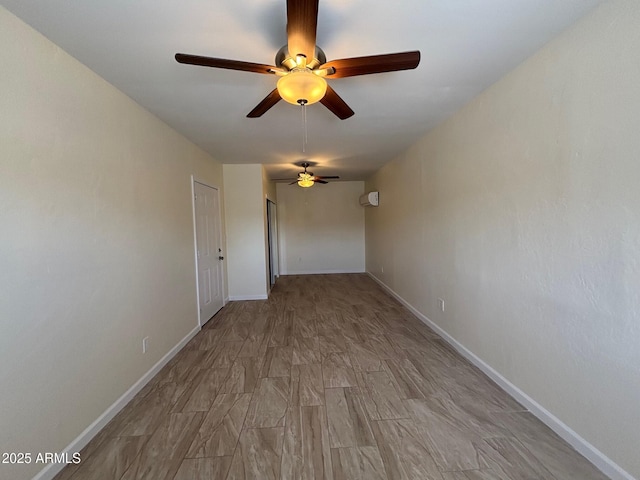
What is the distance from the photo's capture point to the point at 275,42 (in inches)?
60.8

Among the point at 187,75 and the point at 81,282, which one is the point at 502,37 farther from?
the point at 81,282

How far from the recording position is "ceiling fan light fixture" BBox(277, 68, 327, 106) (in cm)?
131

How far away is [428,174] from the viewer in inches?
128

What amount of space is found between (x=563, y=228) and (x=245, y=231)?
419 centimetres

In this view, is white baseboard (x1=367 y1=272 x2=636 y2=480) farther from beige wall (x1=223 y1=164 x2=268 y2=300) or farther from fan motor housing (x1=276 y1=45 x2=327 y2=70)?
beige wall (x1=223 y1=164 x2=268 y2=300)

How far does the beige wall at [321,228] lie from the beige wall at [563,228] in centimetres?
454

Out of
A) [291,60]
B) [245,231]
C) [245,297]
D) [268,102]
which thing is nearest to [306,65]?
[291,60]

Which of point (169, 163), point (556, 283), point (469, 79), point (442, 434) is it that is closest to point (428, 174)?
point (469, 79)

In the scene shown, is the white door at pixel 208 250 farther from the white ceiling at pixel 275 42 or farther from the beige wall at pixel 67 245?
the white ceiling at pixel 275 42

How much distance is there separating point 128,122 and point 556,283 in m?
3.33

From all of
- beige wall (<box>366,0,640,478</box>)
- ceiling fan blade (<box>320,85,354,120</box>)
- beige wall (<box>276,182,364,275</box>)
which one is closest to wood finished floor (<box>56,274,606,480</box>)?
beige wall (<box>366,0,640,478</box>)

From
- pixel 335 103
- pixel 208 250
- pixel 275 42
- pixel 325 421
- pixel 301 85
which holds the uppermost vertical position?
pixel 275 42

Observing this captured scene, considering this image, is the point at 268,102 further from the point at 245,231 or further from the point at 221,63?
the point at 245,231

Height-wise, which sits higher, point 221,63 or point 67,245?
point 221,63
